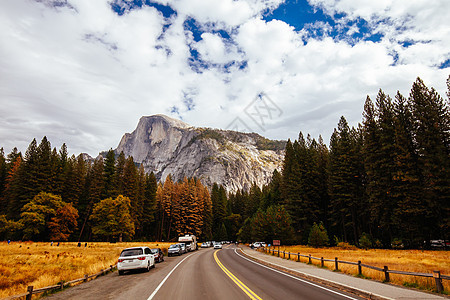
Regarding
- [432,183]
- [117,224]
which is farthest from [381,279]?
[117,224]

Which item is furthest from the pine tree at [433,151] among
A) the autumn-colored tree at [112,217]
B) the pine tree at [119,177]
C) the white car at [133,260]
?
the pine tree at [119,177]

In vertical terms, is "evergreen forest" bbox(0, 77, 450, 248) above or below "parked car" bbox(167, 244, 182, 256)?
above

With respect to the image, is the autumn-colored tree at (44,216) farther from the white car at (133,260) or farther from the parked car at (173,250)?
the white car at (133,260)

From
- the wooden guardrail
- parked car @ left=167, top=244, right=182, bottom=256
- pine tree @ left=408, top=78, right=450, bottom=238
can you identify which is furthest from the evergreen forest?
the wooden guardrail

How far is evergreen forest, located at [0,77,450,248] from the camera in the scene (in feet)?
98.2

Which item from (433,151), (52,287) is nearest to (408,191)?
(433,151)

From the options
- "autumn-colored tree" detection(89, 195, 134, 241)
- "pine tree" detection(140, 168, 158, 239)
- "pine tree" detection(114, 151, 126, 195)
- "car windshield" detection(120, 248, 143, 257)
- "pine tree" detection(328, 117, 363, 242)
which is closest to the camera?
"car windshield" detection(120, 248, 143, 257)

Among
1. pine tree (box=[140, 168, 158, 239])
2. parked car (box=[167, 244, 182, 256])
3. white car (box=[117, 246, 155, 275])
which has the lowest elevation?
parked car (box=[167, 244, 182, 256])

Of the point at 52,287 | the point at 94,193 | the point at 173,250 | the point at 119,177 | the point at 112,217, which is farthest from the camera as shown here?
the point at 119,177

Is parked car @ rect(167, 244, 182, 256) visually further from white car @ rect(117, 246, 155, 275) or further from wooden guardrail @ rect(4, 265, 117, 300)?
white car @ rect(117, 246, 155, 275)

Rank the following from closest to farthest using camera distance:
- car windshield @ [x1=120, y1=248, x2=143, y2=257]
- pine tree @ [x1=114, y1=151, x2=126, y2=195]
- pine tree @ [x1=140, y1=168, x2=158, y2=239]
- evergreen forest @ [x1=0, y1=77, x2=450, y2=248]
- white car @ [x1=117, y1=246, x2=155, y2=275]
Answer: white car @ [x1=117, y1=246, x2=155, y2=275] → car windshield @ [x1=120, y1=248, x2=143, y2=257] → evergreen forest @ [x1=0, y1=77, x2=450, y2=248] → pine tree @ [x1=114, y1=151, x2=126, y2=195] → pine tree @ [x1=140, y1=168, x2=158, y2=239]

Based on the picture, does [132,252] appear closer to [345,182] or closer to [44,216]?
[345,182]

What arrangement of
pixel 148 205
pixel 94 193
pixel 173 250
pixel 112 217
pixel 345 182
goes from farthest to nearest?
pixel 148 205 → pixel 94 193 → pixel 112 217 → pixel 345 182 → pixel 173 250

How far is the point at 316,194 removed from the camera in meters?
50.0
